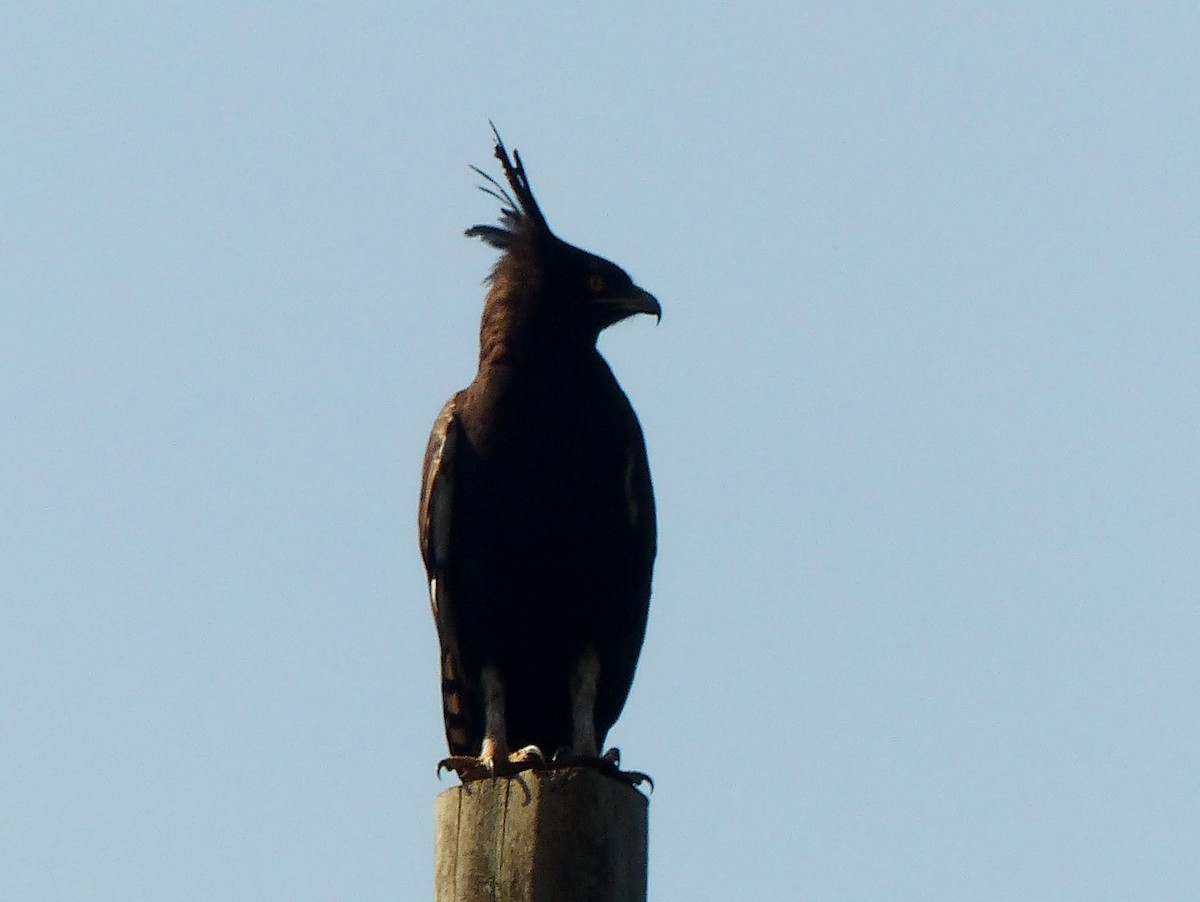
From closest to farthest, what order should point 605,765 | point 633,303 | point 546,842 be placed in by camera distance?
point 546,842
point 605,765
point 633,303

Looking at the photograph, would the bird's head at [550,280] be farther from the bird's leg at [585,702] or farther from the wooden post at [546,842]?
the wooden post at [546,842]

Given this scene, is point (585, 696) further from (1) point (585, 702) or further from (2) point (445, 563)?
(2) point (445, 563)

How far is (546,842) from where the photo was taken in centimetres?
419

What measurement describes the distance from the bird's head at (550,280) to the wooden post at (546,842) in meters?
3.31

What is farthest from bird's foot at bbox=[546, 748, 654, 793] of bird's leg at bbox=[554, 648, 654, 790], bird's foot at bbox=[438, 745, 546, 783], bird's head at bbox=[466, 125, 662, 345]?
bird's head at bbox=[466, 125, 662, 345]

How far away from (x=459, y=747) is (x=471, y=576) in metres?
0.63

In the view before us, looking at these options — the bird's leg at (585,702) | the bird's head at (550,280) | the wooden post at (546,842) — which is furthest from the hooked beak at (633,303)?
the wooden post at (546,842)

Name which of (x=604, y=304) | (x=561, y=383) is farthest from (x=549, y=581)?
(x=604, y=304)

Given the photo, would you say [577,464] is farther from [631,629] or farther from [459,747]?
[459,747]

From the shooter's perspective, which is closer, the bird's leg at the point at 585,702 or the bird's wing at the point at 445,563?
the bird's leg at the point at 585,702

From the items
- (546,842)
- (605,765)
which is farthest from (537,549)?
(546,842)

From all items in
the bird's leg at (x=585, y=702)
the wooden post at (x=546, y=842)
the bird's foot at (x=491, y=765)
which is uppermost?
the bird's leg at (x=585, y=702)

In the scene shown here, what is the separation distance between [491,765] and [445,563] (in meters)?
1.62

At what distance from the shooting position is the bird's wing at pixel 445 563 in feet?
23.0
